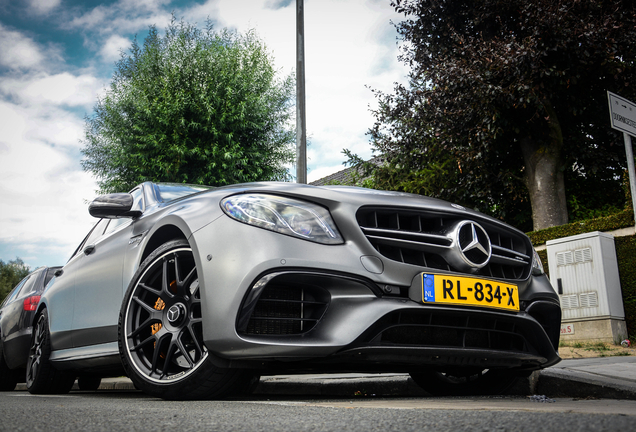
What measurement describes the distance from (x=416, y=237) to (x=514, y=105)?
9.39 metres

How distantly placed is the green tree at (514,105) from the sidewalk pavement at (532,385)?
26.6ft

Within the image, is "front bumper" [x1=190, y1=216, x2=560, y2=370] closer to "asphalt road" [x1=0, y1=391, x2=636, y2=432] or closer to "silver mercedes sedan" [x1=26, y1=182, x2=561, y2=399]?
"silver mercedes sedan" [x1=26, y1=182, x2=561, y2=399]

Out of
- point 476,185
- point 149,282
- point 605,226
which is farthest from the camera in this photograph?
point 476,185

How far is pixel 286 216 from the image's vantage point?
8.98 feet

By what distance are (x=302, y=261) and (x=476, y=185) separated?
37.1 feet

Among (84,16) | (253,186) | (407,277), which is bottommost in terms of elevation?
(407,277)

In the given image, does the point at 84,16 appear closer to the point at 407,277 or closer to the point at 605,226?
the point at 605,226

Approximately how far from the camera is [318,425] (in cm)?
154

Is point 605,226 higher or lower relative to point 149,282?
higher

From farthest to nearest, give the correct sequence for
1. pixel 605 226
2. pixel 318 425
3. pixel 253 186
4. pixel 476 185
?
pixel 476 185 < pixel 605 226 < pixel 253 186 < pixel 318 425

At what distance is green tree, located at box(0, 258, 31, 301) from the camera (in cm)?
6338

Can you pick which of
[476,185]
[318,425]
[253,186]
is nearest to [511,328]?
[253,186]

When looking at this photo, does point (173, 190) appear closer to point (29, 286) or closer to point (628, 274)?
point (29, 286)

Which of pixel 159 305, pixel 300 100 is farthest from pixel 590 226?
pixel 159 305
